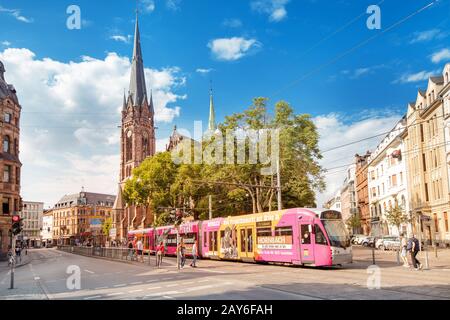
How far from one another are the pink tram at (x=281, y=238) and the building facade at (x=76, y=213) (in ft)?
349

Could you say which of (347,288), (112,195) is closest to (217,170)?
(347,288)

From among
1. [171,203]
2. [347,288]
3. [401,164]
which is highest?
[401,164]

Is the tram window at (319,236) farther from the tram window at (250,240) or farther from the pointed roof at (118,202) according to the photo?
the pointed roof at (118,202)

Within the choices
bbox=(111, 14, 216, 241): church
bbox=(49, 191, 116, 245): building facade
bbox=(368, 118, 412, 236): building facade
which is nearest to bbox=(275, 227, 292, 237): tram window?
bbox=(368, 118, 412, 236): building facade

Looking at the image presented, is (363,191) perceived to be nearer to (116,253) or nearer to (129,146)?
(116,253)

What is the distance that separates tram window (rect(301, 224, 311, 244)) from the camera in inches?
856

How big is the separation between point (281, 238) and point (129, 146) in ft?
288

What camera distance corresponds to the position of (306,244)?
71.8 ft

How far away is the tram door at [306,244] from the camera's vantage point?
21.5 m

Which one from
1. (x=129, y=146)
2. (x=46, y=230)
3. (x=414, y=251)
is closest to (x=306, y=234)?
(x=414, y=251)

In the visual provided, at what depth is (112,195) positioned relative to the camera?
15338 centimetres
